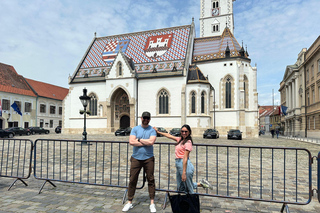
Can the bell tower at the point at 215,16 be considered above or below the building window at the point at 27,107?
above

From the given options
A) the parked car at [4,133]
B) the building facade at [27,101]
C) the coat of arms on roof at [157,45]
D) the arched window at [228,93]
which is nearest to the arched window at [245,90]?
the arched window at [228,93]

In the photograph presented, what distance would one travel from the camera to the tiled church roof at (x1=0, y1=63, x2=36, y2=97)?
1542 inches

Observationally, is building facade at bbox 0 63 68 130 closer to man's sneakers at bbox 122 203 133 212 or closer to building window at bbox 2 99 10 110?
building window at bbox 2 99 10 110

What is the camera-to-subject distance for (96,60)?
3844 centimetres

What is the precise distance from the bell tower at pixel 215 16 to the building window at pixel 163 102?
23.1m

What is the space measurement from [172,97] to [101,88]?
11.5m

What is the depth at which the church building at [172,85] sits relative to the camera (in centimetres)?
3177

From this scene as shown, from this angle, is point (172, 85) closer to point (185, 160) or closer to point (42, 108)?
point (42, 108)

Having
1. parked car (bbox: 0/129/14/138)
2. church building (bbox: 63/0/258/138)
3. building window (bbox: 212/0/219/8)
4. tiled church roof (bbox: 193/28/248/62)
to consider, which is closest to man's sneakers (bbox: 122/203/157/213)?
parked car (bbox: 0/129/14/138)

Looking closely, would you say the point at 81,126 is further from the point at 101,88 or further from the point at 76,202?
the point at 76,202

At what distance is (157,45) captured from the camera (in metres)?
36.6

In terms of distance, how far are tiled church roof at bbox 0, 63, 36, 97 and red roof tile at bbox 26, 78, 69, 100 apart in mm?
1718

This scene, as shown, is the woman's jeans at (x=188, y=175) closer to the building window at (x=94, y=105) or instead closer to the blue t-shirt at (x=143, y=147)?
the blue t-shirt at (x=143, y=147)

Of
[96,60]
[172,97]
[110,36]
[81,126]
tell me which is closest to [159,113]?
[172,97]
